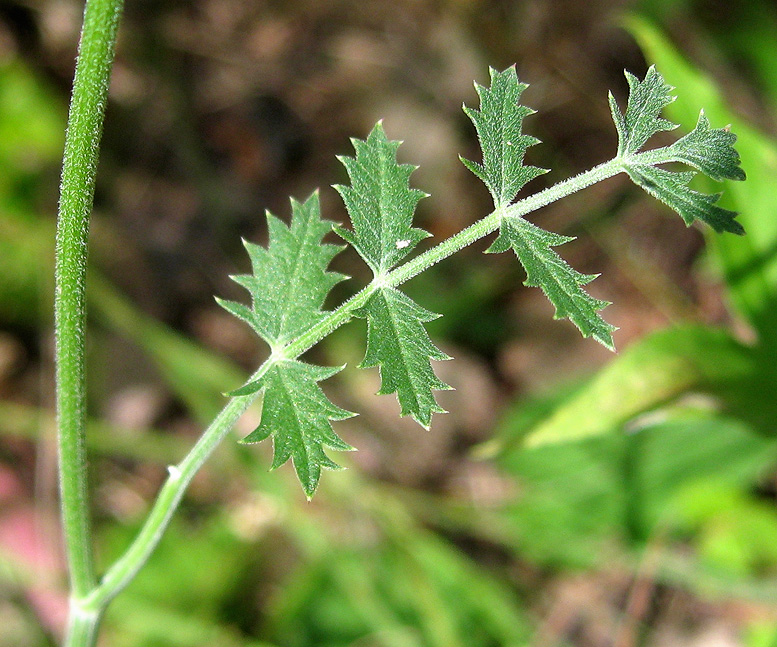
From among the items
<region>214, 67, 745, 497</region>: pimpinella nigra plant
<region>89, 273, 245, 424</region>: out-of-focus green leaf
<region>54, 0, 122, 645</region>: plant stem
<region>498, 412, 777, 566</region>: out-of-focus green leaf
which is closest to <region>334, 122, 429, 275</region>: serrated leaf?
<region>214, 67, 745, 497</region>: pimpinella nigra plant

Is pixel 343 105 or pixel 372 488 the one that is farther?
pixel 343 105

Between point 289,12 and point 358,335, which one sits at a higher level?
point 289,12

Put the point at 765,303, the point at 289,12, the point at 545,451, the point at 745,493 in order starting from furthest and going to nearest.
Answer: the point at 289,12 < the point at 745,493 < the point at 545,451 < the point at 765,303

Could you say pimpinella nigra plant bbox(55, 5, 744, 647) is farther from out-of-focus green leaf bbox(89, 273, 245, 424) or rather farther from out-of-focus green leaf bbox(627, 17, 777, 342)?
out-of-focus green leaf bbox(89, 273, 245, 424)

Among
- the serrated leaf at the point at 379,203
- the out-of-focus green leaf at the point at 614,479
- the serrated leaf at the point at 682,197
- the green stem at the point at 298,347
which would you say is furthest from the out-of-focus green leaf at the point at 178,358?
the serrated leaf at the point at 682,197

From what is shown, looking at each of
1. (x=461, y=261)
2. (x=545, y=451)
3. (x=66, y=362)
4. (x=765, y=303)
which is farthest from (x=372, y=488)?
(x=66, y=362)

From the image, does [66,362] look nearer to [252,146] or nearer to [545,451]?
[545,451]
